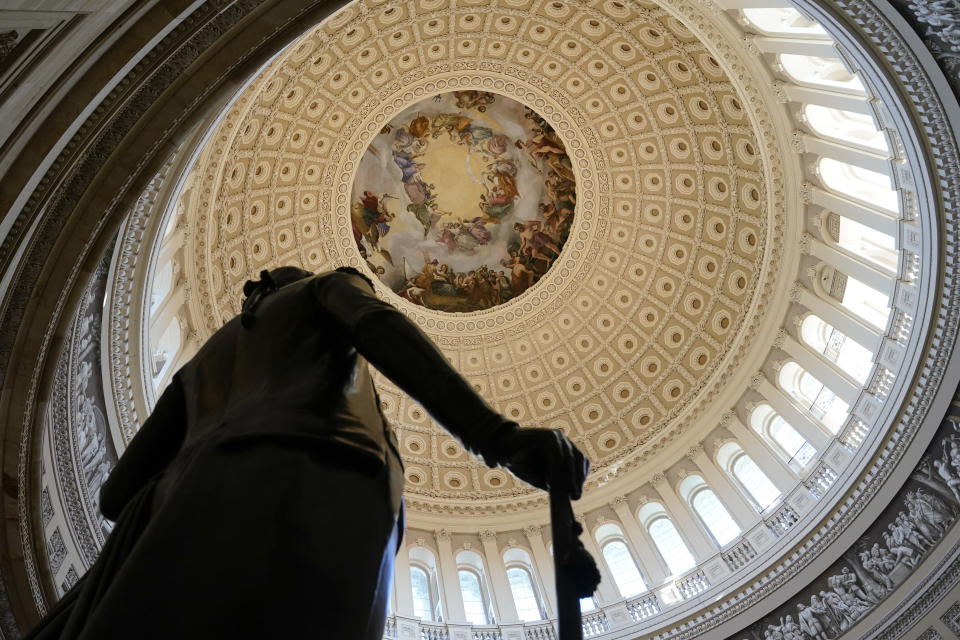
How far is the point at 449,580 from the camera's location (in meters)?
18.9

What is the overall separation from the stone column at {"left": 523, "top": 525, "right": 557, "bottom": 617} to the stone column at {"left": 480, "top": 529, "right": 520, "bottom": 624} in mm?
810

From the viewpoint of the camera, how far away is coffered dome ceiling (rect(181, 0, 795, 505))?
19.2 m

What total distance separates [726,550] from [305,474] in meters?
16.0

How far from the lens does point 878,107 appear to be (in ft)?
35.4

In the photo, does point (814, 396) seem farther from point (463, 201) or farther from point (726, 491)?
point (463, 201)

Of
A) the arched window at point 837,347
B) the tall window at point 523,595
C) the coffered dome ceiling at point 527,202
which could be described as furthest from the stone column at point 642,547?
the arched window at point 837,347

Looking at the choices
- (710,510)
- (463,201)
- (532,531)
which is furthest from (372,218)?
(710,510)

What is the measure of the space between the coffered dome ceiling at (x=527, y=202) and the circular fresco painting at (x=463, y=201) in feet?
0.23

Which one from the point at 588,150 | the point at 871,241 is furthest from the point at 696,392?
the point at 588,150

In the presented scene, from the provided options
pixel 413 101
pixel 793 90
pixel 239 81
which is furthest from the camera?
pixel 413 101

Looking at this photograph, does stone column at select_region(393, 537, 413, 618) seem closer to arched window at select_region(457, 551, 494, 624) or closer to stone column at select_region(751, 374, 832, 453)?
arched window at select_region(457, 551, 494, 624)

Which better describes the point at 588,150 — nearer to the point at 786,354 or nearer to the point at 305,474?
the point at 786,354

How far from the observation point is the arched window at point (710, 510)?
56.2 feet

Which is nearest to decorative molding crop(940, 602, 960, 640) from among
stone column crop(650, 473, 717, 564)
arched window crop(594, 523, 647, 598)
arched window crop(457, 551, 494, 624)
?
stone column crop(650, 473, 717, 564)
